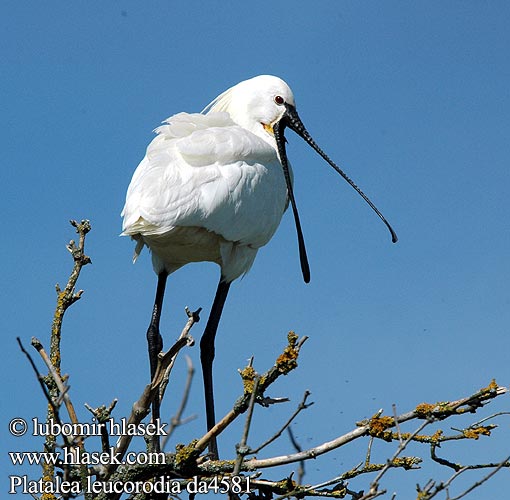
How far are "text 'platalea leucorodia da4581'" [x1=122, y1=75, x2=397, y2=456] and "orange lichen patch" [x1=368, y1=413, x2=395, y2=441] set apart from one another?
211cm

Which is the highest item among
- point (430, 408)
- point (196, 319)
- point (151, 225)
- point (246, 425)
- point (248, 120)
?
point (248, 120)

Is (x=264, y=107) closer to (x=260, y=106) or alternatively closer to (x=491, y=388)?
(x=260, y=106)

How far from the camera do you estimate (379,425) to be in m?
5.34

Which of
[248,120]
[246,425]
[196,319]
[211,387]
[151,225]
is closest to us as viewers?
[246,425]

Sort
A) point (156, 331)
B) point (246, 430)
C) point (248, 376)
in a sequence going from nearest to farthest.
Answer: point (246, 430) < point (248, 376) < point (156, 331)

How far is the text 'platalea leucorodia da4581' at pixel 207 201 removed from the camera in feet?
24.6

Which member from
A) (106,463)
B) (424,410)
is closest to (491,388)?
(424,410)

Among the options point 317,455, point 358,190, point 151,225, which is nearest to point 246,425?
point 317,455

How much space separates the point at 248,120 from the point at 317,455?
4.70 meters

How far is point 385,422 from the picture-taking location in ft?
17.5

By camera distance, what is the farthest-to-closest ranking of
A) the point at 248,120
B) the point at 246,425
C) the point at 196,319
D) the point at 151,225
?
the point at 248,120 → the point at 151,225 → the point at 196,319 → the point at 246,425

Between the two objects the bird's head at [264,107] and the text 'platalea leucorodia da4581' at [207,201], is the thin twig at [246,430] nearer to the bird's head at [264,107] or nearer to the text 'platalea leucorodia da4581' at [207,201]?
the text 'platalea leucorodia da4581' at [207,201]

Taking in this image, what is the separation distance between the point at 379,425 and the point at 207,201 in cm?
282

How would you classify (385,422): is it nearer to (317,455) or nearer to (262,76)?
(317,455)
